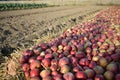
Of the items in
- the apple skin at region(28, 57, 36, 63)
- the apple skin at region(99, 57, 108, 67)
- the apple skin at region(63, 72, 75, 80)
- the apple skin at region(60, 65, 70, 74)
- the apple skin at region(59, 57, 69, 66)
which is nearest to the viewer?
the apple skin at region(63, 72, 75, 80)

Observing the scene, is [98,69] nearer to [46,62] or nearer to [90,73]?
[90,73]

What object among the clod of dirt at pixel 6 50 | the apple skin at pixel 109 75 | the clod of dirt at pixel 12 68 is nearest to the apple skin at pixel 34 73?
the clod of dirt at pixel 12 68

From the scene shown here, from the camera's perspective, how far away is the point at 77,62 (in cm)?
394

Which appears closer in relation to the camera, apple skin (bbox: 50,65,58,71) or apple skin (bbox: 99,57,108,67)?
apple skin (bbox: 50,65,58,71)

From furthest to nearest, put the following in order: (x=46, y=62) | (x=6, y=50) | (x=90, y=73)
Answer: (x=6, y=50) < (x=46, y=62) < (x=90, y=73)

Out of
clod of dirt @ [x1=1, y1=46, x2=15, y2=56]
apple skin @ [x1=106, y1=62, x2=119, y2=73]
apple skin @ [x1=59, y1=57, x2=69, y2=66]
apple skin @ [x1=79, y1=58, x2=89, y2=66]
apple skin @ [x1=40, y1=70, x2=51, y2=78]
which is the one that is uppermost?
apple skin @ [x1=59, y1=57, x2=69, y2=66]

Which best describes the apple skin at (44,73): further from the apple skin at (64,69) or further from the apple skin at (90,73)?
the apple skin at (90,73)

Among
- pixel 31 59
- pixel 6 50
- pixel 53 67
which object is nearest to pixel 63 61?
pixel 53 67

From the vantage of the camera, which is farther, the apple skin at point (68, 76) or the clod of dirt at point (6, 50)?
the clod of dirt at point (6, 50)

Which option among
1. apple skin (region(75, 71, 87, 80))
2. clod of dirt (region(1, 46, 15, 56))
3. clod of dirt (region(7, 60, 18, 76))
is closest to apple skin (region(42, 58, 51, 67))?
clod of dirt (region(7, 60, 18, 76))

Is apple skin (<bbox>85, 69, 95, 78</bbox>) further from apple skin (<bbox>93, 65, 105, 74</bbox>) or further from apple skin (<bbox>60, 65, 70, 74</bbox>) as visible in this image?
apple skin (<bbox>60, 65, 70, 74</bbox>)

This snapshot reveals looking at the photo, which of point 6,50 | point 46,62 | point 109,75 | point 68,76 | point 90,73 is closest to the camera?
point 68,76

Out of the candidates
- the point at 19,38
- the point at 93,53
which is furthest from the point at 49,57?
the point at 19,38

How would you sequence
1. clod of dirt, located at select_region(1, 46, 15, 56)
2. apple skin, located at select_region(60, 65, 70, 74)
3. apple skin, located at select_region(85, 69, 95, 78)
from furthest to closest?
clod of dirt, located at select_region(1, 46, 15, 56), apple skin, located at select_region(60, 65, 70, 74), apple skin, located at select_region(85, 69, 95, 78)
